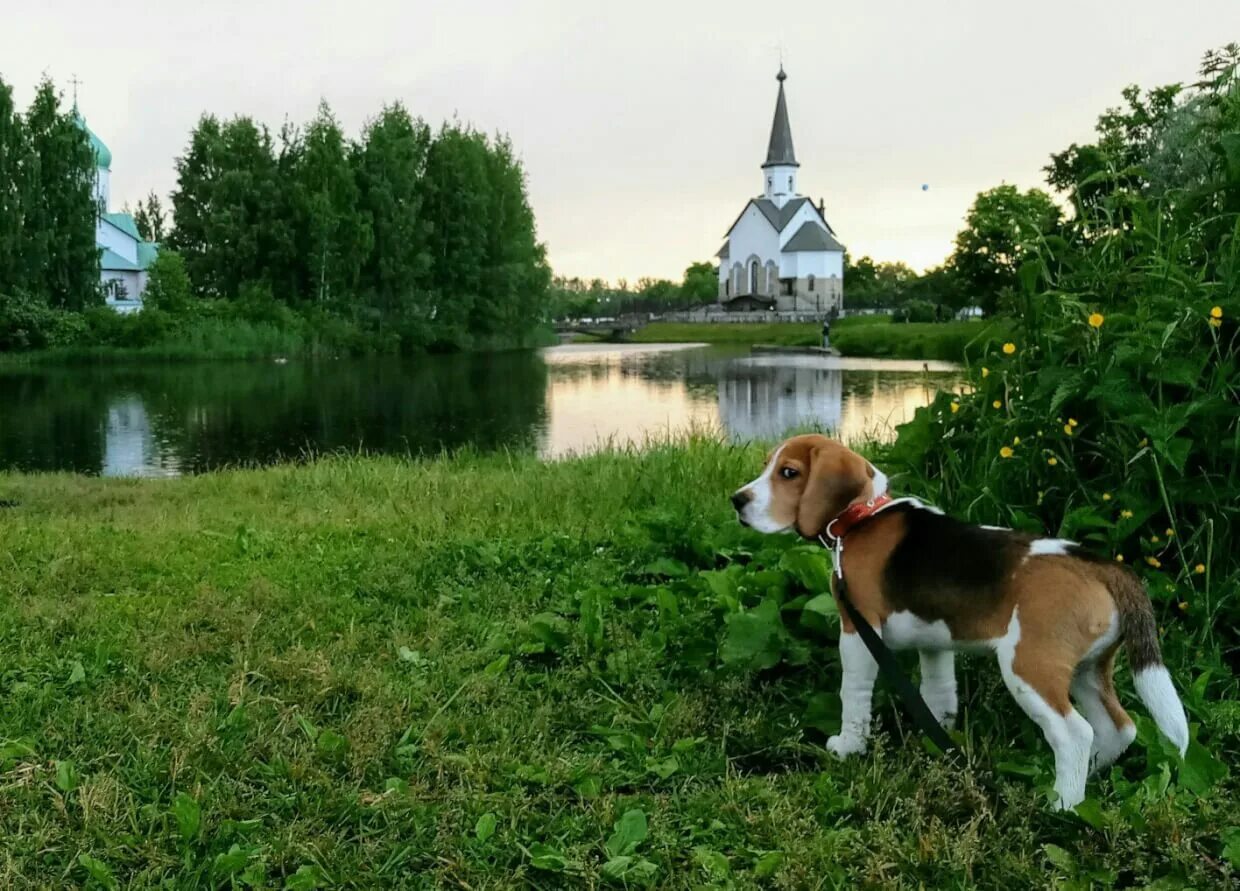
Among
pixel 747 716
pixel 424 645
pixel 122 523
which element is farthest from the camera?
pixel 122 523

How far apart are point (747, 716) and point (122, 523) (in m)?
5.78

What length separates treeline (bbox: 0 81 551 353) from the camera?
151ft

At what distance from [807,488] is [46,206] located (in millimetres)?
51317

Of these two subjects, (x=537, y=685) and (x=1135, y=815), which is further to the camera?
(x=537, y=685)

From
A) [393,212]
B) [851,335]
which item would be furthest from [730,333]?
[393,212]

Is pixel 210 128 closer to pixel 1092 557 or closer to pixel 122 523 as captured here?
pixel 122 523

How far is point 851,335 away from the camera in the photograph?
59000mm

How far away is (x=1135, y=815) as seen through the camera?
2744 millimetres

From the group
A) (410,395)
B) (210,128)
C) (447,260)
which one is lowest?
(410,395)

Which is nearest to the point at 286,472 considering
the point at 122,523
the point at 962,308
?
the point at 122,523

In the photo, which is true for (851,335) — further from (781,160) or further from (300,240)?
(781,160)

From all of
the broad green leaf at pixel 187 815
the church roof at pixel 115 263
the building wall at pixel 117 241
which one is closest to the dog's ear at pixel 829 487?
the broad green leaf at pixel 187 815

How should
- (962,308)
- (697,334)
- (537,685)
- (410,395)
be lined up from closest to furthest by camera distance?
(537,685) → (410,395) → (962,308) → (697,334)

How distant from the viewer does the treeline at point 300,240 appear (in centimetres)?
4597
